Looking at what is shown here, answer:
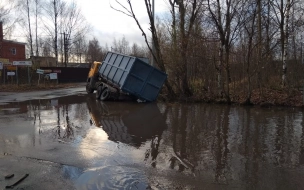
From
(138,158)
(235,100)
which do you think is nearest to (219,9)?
(235,100)

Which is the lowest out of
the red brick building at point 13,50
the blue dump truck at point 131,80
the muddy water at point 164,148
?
the muddy water at point 164,148

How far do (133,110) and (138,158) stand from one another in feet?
25.6

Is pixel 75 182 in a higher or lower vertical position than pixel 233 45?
lower

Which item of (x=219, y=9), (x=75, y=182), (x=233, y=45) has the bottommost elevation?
(x=75, y=182)

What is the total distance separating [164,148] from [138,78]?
9754mm

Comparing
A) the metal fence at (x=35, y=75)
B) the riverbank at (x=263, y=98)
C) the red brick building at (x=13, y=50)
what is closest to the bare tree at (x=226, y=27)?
the riverbank at (x=263, y=98)

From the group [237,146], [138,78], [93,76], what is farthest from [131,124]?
[93,76]

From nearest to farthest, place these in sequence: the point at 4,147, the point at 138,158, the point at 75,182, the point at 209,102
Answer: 1. the point at 75,182
2. the point at 138,158
3. the point at 4,147
4. the point at 209,102

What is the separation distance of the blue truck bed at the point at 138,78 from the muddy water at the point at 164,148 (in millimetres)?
4442

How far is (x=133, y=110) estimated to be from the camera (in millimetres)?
14336

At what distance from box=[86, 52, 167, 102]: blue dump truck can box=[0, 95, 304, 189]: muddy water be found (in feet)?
14.7

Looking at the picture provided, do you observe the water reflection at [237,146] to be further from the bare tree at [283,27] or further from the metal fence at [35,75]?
the metal fence at [35,75]

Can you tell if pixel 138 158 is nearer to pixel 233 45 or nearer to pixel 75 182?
pixel 75 182

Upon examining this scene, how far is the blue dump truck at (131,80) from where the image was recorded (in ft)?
54.8
